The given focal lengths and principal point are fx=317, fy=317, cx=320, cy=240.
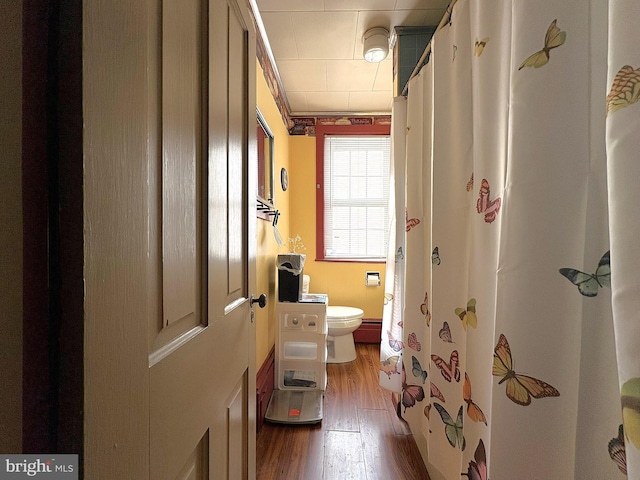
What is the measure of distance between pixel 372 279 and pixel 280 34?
7.32ft

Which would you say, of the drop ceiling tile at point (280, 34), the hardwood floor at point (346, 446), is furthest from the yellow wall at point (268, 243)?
the hardwood floor at point (346, 446)

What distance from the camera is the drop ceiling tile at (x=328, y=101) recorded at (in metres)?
2.82

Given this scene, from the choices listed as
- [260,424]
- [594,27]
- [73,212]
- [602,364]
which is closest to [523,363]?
[602,364]

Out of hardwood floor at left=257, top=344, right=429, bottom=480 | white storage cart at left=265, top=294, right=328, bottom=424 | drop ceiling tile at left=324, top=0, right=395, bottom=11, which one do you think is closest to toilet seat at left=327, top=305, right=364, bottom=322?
white storage cart at left=265, top=294, right=328, bottom=424

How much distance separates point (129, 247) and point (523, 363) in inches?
28.4

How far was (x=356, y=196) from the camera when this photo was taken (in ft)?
11.0

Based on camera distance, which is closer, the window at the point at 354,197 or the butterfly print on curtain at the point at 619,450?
the butterfly print on curtain at the point at 619,450

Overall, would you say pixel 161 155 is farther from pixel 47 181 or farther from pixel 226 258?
pixel 226 258

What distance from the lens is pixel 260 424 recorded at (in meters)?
1.78

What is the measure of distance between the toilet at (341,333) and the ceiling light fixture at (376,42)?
193cm
